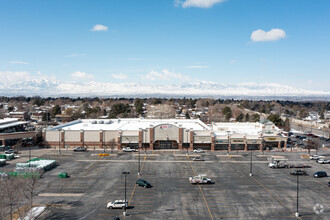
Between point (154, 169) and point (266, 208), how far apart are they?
25.5 metres

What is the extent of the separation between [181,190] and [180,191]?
0.48 metres

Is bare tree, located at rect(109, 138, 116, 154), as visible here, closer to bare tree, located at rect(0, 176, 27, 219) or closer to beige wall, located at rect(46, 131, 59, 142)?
beige wall, located at rect(46, 131, 59, 142)

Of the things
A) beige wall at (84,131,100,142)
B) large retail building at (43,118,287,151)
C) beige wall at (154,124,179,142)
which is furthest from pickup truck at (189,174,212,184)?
beige wall at (84,131,100,142)


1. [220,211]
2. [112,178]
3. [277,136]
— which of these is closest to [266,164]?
[277,136]

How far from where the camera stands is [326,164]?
205ft

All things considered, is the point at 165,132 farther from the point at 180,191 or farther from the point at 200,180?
the point at 180,191

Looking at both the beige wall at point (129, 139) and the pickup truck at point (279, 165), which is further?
the beige wall at point (129, 139)

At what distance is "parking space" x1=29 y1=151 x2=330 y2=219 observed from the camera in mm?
35031

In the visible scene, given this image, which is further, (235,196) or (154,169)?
(154,169)

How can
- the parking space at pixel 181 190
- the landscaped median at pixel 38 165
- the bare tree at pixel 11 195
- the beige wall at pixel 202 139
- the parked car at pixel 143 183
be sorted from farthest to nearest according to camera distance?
the beige wall at pixel 202 139 → the landscaped median at pixel 38 165 → the parked car at pixel 143 183 → the parking space at pixel 181 190 → the bare tree at pixel 11 195

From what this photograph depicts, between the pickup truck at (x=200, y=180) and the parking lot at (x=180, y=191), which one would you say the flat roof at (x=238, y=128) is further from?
the pickup truck at (x=200, y=180)

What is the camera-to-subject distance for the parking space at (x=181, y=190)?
1379 inches

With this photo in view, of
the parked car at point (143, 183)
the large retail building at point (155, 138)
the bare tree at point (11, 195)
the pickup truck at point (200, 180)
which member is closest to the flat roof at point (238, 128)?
the large retail building at point (155, 138)

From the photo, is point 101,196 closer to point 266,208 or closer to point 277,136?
point 266,208
